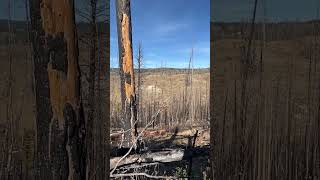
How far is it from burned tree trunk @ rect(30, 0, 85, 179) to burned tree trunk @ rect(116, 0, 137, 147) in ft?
14.2

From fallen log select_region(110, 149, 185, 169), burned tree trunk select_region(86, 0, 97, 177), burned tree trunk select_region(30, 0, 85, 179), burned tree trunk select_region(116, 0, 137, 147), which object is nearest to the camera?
burned tree trunk select_region(30, 0, 85, 179)

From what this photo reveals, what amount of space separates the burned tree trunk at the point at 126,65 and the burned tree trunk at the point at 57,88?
→ 14.2 feet

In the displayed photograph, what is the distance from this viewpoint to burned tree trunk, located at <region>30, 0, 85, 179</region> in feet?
8.84

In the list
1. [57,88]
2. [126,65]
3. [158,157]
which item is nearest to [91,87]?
[57,88]

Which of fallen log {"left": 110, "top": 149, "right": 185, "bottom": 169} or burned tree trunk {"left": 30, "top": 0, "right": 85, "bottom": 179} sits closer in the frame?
burned tree trunk {"left": 30, "top": 0, "right": 85, "bottom": 179}

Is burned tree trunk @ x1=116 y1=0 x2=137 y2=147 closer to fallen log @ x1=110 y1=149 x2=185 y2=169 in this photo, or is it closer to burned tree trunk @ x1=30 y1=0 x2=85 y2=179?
fallen log @ x1=110 y1=149 x2=185 y2=169

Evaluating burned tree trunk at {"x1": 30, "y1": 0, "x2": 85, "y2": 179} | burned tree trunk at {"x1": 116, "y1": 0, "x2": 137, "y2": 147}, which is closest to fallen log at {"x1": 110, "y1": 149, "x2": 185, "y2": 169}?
burned tree trunk at {"x1": 30, "y1": 0, "x2": 85, "y2": 179}

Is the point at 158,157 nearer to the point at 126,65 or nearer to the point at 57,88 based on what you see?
the point at 57,88

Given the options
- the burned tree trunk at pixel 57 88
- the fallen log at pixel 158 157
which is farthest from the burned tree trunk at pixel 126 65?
the burned tree trunk at pixel 57 88

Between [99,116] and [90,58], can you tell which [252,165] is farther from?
[90,58]

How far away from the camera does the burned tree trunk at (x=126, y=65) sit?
724 centimetres

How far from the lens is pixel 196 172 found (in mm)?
6957

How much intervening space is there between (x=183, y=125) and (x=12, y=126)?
27.6 feet

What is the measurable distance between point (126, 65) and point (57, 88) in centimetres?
473
